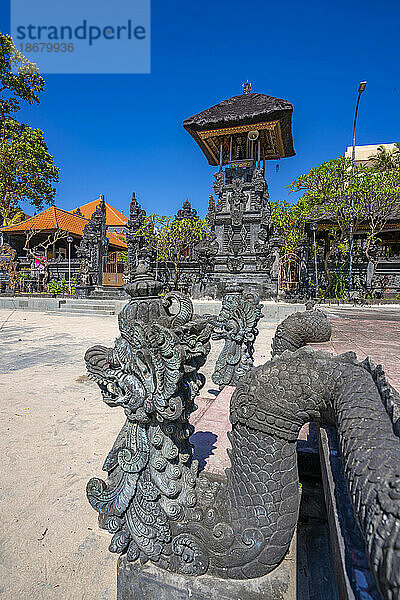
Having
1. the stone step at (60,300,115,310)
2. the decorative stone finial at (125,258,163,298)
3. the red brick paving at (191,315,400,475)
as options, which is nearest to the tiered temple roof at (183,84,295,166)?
the stone step at (60,300,115,310)

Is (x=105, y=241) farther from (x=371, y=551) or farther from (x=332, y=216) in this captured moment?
(x=371, y=551)

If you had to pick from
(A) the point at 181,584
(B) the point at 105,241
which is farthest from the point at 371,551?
(B) the point at 105,241

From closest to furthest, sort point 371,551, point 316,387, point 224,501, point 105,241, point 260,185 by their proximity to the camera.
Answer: point 371,551
point 316,387
point 224,501
point 260,185
point 105,241

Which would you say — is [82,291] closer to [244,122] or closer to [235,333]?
[244,122]

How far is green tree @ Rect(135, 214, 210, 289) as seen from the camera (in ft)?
74.1

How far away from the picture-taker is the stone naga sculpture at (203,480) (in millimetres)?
1375

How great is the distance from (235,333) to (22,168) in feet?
68.1

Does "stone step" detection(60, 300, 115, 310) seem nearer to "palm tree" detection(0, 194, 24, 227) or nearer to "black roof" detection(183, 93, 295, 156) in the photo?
"palm tree" detection(0, 194, 24, 227)

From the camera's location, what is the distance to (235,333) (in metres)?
4.23

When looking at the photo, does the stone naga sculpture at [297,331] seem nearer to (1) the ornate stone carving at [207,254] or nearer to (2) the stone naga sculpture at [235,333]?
(2) the stone naga sculpture at [235,333]

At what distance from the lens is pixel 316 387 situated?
1373 millimetres

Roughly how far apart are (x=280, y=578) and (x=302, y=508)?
63 cm

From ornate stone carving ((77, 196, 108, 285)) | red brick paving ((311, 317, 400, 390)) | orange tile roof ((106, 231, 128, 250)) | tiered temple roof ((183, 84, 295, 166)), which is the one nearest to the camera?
red brick paving ((311, 317, 400, 390))

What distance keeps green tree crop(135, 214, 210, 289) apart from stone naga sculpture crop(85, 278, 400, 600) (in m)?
20.3
